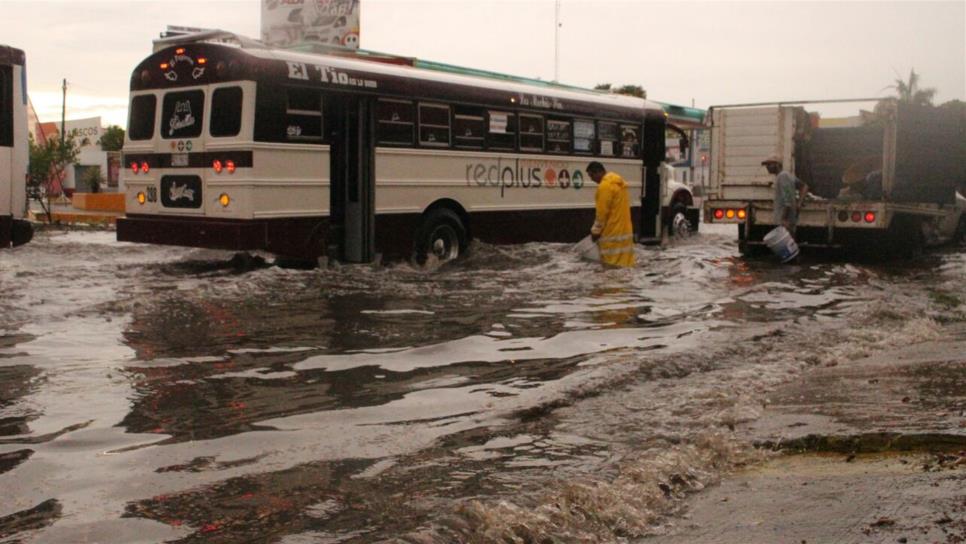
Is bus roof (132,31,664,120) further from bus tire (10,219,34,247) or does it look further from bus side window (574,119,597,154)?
bus tire (10,219,34,247)

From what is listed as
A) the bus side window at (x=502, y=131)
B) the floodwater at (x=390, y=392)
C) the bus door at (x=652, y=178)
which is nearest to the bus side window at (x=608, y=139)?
the bus door at (x=652, y=178)

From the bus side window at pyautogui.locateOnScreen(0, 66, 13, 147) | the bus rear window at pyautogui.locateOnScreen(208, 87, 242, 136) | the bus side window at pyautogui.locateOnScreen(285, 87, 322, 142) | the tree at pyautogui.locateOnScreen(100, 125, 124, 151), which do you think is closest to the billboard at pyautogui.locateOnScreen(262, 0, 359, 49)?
the bus side window at pyautogui.locateOnScreen(0, 66, 13, 147)

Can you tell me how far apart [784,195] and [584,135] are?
332cm

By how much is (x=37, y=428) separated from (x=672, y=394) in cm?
378

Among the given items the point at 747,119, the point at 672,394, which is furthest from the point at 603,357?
the point at 747,119

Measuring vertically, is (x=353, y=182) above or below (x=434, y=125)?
below

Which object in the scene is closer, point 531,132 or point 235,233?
point 235,233

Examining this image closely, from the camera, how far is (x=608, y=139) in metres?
18.7

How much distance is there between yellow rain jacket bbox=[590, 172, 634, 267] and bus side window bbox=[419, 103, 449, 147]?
7.77ft

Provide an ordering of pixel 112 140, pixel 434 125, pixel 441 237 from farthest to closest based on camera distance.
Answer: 1. pixel 112 140
2. pixel 441 237
3. pixel 434 125

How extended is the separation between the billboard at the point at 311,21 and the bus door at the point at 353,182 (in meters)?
16.3

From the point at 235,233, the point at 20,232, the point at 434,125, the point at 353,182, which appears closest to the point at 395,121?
the point at 434,125

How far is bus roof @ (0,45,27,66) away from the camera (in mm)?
13789

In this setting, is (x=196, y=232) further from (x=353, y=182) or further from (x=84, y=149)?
(x=84, y=149)
